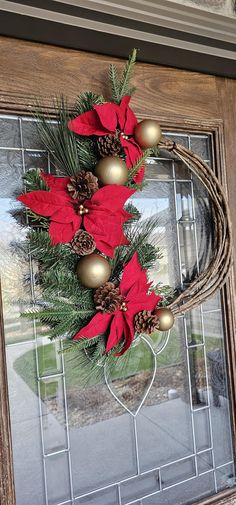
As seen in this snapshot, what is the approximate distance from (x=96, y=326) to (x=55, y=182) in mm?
210

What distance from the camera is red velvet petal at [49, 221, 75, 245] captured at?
1.81 ft

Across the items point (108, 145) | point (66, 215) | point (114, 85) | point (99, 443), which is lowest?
point (99, 443)

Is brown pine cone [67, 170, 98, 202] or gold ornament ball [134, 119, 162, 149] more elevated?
gold ornament ball [134, 119, 162, 149]

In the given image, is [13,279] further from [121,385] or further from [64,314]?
[121,385]

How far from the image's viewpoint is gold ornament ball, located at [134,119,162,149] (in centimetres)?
62

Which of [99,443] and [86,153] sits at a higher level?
[86,153]

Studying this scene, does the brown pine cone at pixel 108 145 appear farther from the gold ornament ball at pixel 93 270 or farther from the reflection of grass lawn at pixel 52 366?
the reflection of grass lawn at pixel 52 366

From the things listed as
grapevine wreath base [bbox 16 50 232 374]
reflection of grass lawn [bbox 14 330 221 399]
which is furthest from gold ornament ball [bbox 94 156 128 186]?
reflection of grass lawn [bbox 14 330 221 399]

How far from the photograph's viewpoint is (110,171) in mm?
572

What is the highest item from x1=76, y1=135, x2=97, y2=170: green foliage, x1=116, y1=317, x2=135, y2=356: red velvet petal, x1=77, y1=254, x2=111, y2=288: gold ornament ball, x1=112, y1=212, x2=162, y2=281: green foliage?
x1=76, y1=135, x2=97, y2=170: green foliage

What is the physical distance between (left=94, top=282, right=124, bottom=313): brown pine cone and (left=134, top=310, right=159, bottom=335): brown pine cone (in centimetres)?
4

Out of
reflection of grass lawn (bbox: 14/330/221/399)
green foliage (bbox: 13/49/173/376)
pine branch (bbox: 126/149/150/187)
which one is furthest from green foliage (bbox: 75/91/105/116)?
reflection of grass lawn (bbox: 14/330/221/399)

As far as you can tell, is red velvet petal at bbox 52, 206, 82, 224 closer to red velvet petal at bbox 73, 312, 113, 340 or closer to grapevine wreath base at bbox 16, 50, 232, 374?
grapevine wreath base at bbox 16, 50, 232, 374

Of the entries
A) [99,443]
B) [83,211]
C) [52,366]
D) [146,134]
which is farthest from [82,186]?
[99,443]
